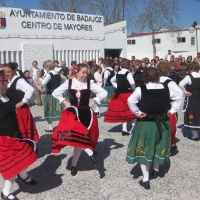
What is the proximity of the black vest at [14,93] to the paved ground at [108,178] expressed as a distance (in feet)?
3.37

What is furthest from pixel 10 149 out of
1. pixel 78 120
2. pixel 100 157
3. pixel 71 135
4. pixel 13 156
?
pixel 100 157

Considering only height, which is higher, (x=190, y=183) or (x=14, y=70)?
(x=14, y=70)

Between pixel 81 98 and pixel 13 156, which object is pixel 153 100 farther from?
pixel 13 156

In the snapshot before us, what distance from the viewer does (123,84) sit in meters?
7.20

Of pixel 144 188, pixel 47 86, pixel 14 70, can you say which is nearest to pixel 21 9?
pixel 47 86

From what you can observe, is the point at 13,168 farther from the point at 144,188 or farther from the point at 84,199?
the point at 144,188

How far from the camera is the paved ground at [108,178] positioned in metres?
4.18

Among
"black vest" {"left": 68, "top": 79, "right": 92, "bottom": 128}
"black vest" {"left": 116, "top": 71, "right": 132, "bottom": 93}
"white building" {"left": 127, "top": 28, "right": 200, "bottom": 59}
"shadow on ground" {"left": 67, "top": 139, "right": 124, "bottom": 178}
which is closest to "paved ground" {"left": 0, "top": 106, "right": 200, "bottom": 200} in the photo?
"shadow on ground" {"left": 67, "top": 139, "right": 124, "bottom": 178}

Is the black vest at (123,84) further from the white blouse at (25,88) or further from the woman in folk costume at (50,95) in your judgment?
the white blouse at (25,88)

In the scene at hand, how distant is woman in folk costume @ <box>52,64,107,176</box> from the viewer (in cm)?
444

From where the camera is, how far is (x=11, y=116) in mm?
4051

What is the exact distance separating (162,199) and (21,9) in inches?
436

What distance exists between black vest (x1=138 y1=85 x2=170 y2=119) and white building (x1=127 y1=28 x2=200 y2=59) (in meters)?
30.7

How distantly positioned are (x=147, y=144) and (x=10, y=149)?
1.60 meters
